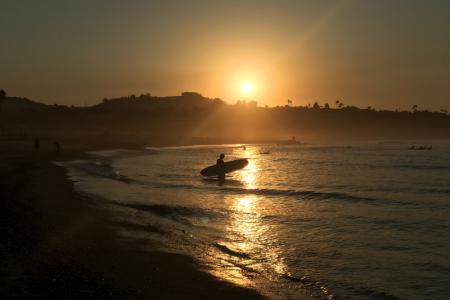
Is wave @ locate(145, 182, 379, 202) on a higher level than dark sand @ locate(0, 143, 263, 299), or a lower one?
lower

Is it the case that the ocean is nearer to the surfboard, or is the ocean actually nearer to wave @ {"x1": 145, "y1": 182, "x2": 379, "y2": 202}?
wave @ {"x1": 145, "y1": 182, "x2": 379, "y2": 202}

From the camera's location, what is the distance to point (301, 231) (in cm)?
1839

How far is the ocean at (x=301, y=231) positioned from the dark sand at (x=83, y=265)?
85 centimetres

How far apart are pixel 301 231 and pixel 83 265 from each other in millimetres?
9436

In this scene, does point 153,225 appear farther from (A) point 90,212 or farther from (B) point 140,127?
(B) point 140,127

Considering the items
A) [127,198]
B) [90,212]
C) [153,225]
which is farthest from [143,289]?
[127,198]

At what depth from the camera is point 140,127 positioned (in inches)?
7643

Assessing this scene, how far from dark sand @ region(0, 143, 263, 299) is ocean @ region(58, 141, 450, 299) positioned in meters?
0.85

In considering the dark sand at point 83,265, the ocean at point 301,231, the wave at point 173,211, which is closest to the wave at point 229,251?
the ocean at point 301,231

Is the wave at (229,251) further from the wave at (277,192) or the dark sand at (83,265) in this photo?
the wave at (277,192)

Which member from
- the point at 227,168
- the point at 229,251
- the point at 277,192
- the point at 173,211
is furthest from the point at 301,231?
the point at 227,168

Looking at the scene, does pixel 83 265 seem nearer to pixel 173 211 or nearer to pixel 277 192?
pixel 173 211

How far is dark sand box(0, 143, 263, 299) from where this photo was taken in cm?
971

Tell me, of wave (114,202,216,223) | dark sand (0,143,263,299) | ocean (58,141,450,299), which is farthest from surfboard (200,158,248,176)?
dark sand (0,143,263,299)
